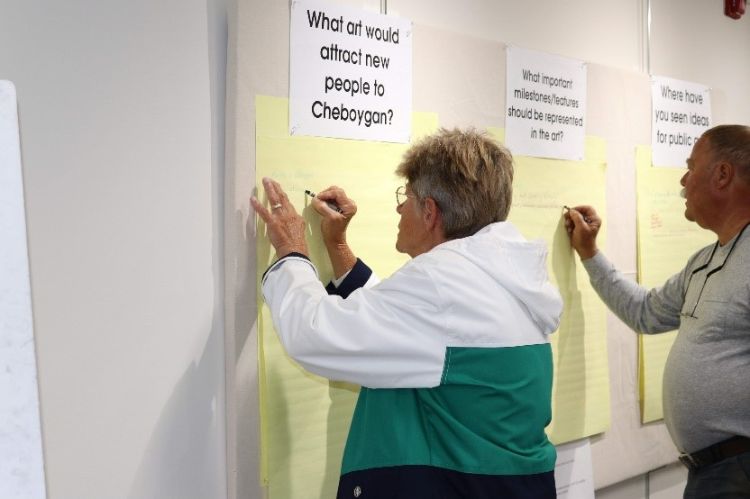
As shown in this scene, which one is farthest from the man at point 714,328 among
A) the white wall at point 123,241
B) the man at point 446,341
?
the white wall at point 123,241

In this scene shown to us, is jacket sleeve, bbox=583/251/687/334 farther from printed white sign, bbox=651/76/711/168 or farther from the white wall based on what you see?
the white wall

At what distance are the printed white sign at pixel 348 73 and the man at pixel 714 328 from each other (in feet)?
2.45

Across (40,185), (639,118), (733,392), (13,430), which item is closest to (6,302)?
(13,430)

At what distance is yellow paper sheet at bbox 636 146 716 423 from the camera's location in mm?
2232

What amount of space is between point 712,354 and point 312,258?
3.45 ft

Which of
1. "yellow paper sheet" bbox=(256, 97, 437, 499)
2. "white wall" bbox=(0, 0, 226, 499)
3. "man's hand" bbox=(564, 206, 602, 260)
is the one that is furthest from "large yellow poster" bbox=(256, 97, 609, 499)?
"man's hand" bbox=(564, 206, 602, 260)

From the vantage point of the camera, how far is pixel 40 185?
1.17 m

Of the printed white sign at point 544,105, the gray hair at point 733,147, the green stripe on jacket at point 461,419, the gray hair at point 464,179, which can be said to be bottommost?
the green stripe on jacket at point 461,419

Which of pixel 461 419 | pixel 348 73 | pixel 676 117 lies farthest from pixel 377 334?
pixel 676 117

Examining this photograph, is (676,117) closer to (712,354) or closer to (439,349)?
(712,354)

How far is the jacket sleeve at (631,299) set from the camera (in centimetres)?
200

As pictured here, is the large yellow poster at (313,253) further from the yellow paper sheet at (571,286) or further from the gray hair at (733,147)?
the gray hair at (733,147)

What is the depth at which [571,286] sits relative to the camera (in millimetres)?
2025

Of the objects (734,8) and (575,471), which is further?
(734,8)
